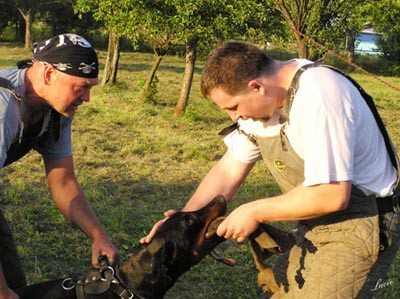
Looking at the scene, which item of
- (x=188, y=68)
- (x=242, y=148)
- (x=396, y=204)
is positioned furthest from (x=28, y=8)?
(x=396, y=204)

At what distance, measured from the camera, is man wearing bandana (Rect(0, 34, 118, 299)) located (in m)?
2.82

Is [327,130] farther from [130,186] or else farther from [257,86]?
[130,186]

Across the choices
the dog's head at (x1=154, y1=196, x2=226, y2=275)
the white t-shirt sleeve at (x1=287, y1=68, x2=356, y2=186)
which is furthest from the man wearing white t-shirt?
the dog's head at (x1=154, y1=196, x2=226, y2=275)

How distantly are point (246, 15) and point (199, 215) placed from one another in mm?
8962

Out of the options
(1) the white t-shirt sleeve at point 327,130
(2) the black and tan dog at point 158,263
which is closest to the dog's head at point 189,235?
(2) the black and tan dog at point 158,263

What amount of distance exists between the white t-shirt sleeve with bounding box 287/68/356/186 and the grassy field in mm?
1976

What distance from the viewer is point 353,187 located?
2623 mm

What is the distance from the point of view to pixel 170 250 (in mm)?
3094

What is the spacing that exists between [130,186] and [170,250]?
4144mm

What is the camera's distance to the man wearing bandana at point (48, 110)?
2.82 meters

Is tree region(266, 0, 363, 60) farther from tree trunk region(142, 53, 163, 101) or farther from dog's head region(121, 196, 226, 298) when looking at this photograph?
dog's head region(121, 196, 226, 298)

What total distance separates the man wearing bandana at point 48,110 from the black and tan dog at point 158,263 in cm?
35

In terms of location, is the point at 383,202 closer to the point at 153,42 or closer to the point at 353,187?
the point at 353,187

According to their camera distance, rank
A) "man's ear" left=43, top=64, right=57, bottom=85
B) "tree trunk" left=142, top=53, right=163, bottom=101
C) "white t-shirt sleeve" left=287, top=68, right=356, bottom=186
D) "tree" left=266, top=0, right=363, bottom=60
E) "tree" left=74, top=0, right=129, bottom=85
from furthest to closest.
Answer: "tree trunk" left=142, top=53, right=163, bottom=101, "tree" left=74, top=0, right=129, bottom=85, "tree" left=266, top=0, right=363, bottom=60, "man's ear" left=43, top=64, right=57, bottom=85, "white t-shirt sleeve" left=287, top=68, right=356, bottom=186
